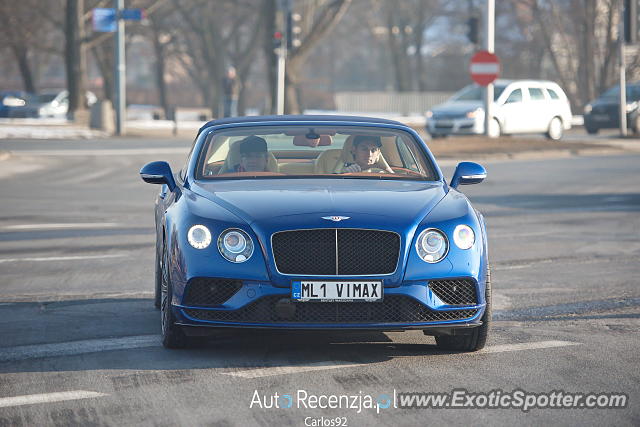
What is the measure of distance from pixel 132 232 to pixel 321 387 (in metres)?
8.44

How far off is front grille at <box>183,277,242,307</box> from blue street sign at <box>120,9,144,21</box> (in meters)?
29.1

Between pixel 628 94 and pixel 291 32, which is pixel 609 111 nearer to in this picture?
pixel 628 94

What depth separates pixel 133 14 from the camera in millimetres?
35719

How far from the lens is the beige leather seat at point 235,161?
832 centimetres

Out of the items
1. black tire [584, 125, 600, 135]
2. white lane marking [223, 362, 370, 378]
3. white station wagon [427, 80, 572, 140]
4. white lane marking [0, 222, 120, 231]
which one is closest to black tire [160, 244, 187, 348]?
white lane marking [223, 362, 370, 378]

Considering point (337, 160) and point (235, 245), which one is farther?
point (337, 160)

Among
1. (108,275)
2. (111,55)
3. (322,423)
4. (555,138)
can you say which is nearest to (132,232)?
(108,275)

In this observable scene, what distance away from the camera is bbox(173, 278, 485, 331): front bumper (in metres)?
6.93

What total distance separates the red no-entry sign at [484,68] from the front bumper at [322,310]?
83.2 feet

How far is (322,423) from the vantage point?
5.55m

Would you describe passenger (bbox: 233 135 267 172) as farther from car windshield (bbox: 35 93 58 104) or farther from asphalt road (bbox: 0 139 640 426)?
car windshield (bbox: 35 93 58 104)

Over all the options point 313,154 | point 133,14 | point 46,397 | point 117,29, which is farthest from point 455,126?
point 46,397

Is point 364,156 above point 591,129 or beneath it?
above

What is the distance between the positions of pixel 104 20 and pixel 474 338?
31.3m
